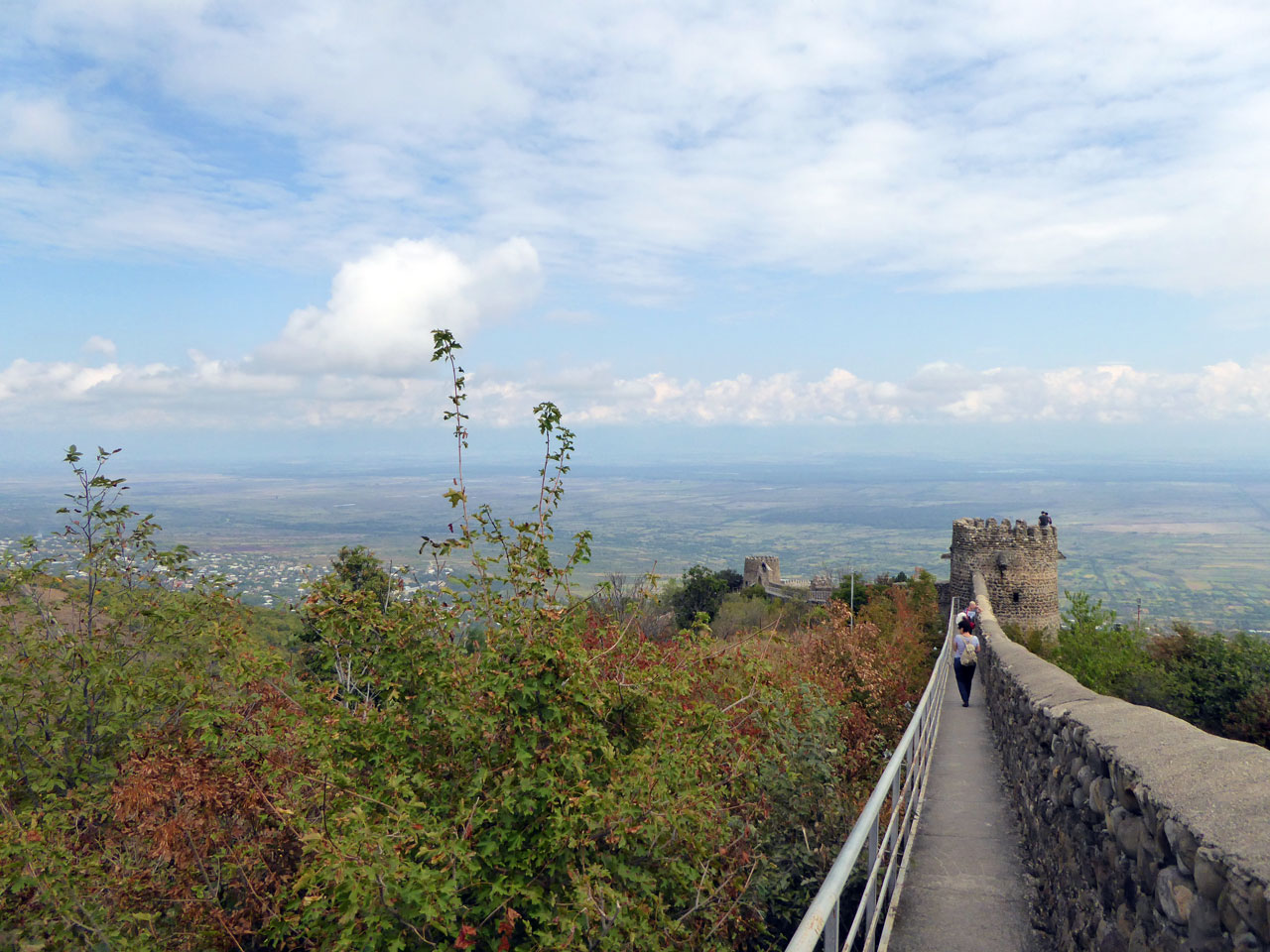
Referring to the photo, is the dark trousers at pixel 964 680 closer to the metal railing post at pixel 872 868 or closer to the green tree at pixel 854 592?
the metal railing post at pixel 872 868

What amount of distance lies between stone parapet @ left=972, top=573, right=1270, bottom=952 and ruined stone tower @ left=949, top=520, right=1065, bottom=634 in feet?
81.3

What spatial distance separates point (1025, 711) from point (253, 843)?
6800mm

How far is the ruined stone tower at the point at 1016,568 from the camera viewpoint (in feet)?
94.3

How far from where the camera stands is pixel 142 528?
817 cm

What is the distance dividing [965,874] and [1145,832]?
9.14 ft

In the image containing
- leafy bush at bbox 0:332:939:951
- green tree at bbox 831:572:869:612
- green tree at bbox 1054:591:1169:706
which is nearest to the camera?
leafy bush at bbox 0:332:939:951

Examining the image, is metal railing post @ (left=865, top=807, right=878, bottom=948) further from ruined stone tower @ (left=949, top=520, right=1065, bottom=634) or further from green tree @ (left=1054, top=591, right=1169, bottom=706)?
ruined stone tower @ (left=949, top=520, right=1065, bottom=634)

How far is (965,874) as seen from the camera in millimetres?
5824

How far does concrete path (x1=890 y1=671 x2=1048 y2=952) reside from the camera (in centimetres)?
480

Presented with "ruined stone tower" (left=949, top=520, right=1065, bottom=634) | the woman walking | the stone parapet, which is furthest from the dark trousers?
"ruined stone tower" (left=949, top=520, right=1065, bottom=634)

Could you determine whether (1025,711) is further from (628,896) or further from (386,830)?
(386,830)

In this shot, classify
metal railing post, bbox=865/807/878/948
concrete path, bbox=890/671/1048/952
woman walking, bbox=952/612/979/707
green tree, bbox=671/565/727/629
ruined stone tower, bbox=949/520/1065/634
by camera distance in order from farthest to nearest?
green tree, bbox=671/565/727/629 < ruined stone tower, bbox=949/520/1065/634 < woman walking, bbox=952/612/979/707 < concrete path, bbox=890/671/1048/952 < metal railing post, bbox=865/807/878/948

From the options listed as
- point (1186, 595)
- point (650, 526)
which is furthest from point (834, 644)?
point (650, 526)

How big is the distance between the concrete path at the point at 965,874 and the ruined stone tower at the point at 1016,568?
21.6 meters
